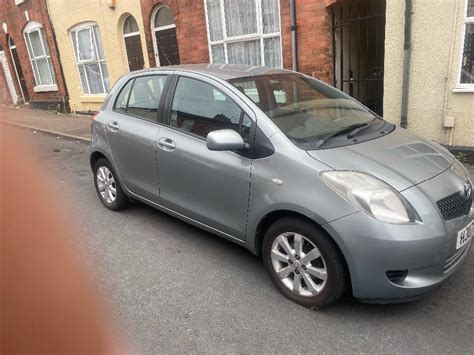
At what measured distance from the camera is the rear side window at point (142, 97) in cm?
402

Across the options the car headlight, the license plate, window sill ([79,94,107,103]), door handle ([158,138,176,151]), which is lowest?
the license plate

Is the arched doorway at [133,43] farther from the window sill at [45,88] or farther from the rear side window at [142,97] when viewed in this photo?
the rear side window at [142,97]

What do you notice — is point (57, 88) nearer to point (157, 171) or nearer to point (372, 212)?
point (157, 171)

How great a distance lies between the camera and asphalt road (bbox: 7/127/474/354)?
8.39 ft

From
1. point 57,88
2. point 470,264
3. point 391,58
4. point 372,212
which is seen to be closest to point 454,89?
point 391,58

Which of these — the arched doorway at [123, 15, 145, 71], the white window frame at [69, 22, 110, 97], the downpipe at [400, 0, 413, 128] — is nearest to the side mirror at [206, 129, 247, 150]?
the downpipe at [400, 0, 413, 128]

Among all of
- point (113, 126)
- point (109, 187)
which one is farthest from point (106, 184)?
point (113, 126)

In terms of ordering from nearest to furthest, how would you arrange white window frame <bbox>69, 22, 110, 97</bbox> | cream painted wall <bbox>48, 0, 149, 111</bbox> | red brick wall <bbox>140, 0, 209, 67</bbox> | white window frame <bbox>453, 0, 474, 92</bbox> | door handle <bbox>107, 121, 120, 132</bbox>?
door handle <bbox>107, 121, 120, 132</bbox>
white window frame <bbox>453, 0, 474, 92</bbox>
red brick wall <bbox>140, 0, 209, 67</bbox>
cream painted wall <bbox>48, 0, 149, 111</bbox>
white window frame <bbox>69, 22, 110, 97</bbox>

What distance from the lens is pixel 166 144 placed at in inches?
147

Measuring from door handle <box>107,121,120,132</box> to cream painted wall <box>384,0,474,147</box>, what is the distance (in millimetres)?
4241

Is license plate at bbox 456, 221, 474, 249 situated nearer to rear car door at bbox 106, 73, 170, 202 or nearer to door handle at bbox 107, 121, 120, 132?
rear car door at bbox 106, 73, 170, 202

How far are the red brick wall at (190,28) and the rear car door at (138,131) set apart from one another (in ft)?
15.9

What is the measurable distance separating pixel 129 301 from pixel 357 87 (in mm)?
6541

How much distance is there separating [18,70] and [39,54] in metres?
3.75
